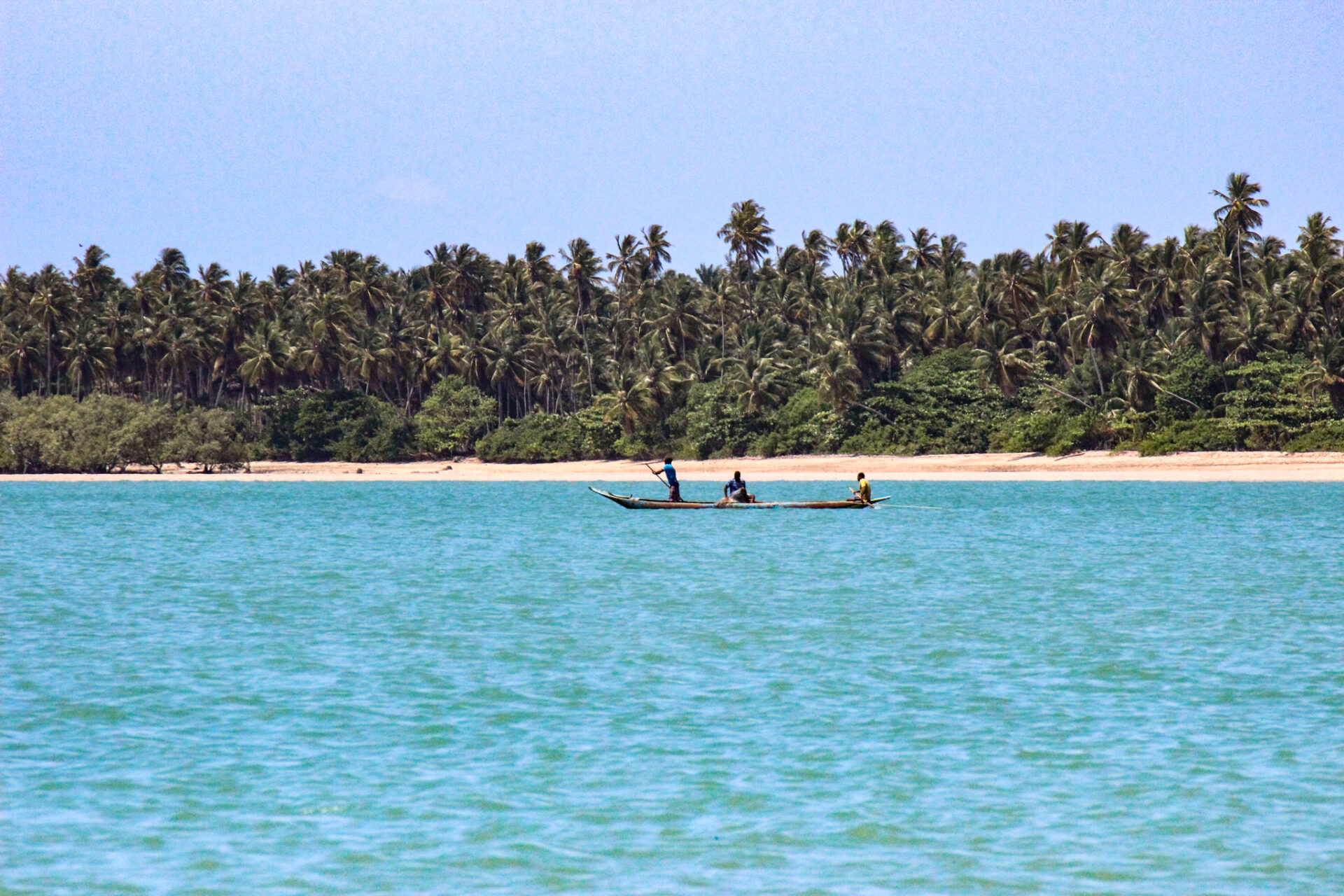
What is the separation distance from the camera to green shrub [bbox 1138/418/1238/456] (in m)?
75.9

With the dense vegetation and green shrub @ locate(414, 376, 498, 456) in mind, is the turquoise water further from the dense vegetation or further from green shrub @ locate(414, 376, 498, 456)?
green shrub @ locate(414, 376, 498, 456)

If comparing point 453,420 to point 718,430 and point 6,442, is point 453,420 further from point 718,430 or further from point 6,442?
point 6,442

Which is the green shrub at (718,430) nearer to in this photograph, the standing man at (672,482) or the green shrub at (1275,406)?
the green shrub at (1275,406)

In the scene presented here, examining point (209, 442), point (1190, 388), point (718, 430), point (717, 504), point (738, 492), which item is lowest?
point (717, 504)

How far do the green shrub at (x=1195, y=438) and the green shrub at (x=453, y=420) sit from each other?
4779cm

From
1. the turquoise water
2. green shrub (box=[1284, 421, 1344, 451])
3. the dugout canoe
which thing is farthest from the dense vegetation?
the turquoise water

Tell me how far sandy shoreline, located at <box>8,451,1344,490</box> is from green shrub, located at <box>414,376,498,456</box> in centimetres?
142

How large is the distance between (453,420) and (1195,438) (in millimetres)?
51613

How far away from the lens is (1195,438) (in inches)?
3007

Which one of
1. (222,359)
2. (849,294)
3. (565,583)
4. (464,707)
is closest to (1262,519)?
(565,583)

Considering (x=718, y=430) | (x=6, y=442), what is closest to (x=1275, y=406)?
(x=718, y=430)

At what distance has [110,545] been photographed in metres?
41.7

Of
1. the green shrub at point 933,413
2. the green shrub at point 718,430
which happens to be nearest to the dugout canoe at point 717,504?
the green shrub at point 933,413

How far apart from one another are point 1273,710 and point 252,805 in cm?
971
